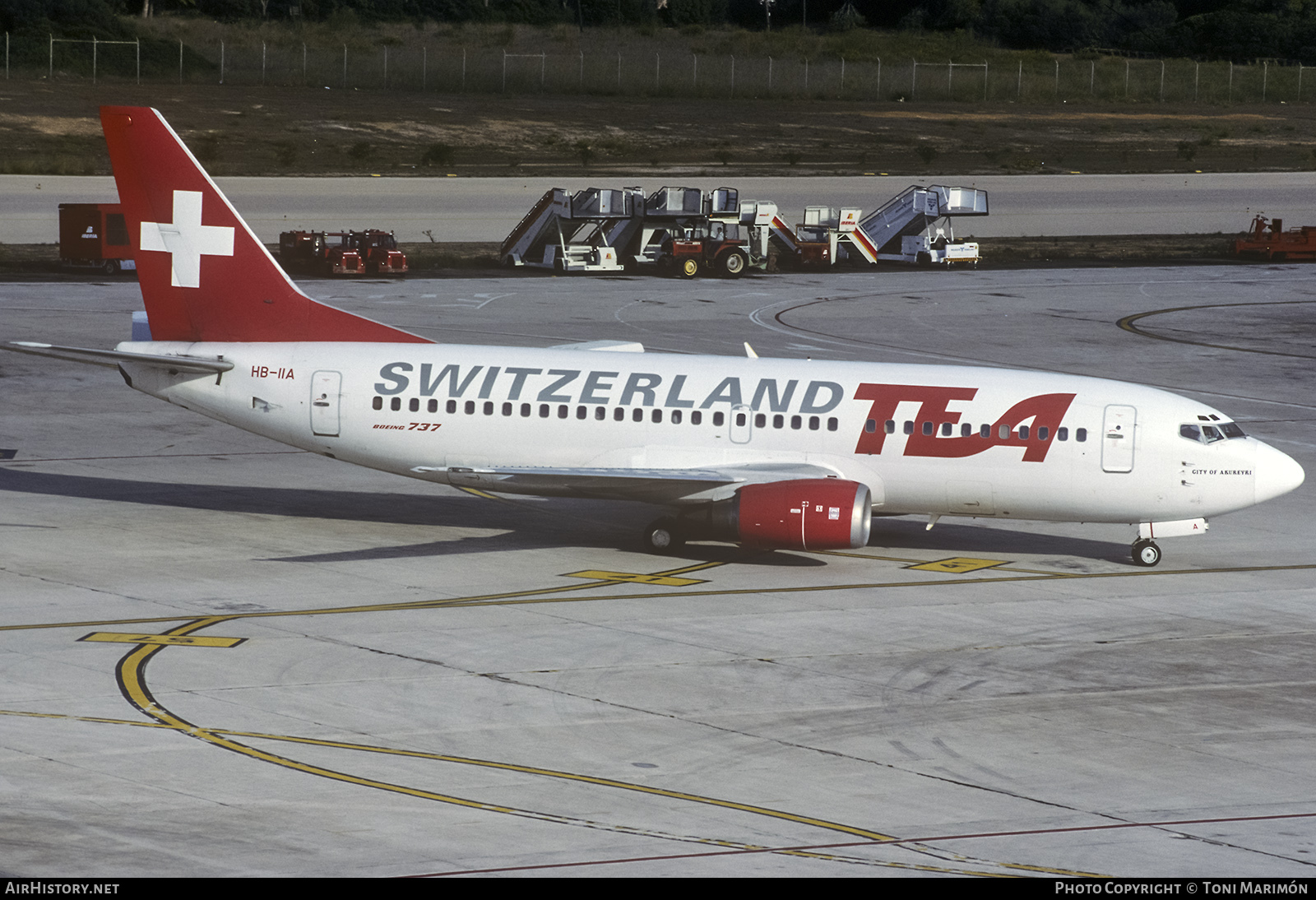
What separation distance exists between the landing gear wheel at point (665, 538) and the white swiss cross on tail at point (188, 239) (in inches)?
440

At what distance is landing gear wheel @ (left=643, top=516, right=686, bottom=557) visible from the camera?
35906 mm

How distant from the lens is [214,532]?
3672 cm

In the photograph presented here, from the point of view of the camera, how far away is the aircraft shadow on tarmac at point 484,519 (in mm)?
36125

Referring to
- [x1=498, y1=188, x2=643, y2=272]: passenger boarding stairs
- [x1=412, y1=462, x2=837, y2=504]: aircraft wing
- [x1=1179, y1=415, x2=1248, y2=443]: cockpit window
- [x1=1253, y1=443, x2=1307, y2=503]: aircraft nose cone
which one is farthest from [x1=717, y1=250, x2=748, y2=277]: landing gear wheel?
[x1=1253, y1=443, x2=1307, y2=503]: aircraft nose cone

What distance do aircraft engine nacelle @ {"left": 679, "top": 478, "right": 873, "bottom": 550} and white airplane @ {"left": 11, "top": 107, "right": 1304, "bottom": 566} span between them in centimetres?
5

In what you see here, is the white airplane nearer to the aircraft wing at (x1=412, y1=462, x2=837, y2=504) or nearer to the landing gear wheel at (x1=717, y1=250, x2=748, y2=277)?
the aircraft wing at (x1=412, y1=462, x2=837, y2=504)

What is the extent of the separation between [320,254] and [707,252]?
19968mm

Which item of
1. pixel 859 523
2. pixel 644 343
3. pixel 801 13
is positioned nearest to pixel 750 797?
pixel 859 523

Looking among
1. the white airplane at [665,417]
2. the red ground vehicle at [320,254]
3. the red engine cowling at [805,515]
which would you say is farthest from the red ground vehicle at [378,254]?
the red engine cowling at [805,515]

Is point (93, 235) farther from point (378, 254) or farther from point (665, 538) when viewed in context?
point (665, 538)

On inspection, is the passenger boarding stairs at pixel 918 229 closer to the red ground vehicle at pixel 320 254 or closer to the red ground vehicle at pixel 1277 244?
the red ground vehicle at pixel 1277 244

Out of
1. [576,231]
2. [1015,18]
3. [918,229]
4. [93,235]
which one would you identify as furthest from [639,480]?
[1015,18]
